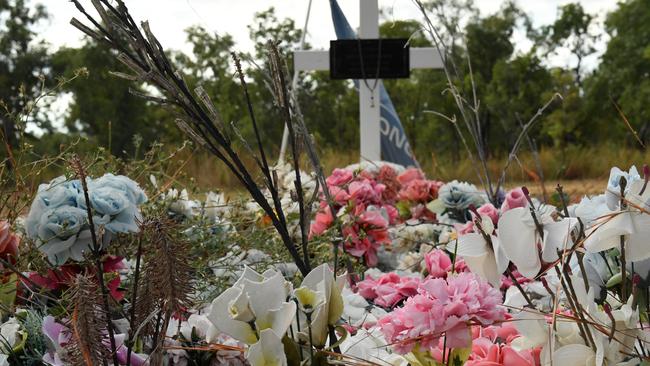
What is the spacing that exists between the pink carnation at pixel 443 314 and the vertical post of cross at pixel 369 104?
4646 mm

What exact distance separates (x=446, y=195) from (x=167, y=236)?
236 cm

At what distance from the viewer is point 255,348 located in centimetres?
96

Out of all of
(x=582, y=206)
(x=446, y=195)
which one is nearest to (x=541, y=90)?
(x=446, y=195)

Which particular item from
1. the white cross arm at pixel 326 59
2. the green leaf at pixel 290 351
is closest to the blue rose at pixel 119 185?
the green leaf at pixel 290 351

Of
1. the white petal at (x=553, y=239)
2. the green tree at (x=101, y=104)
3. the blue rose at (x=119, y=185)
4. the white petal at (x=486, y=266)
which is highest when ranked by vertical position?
the white petal at (x=553, y=239)

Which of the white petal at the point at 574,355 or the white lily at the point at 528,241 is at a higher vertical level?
the white lily at the point at 528,241

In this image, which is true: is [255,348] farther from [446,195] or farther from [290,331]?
[446,195]

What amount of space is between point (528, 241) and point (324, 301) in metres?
0.24

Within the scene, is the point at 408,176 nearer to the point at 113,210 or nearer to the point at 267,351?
the point at 113,210

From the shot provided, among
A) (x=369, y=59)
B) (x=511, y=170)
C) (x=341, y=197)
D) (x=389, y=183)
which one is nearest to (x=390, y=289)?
(x=341, y=197)

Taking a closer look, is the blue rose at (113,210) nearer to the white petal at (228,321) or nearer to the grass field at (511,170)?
the white petal at (228,321)

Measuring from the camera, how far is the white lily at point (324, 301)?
1011 mm

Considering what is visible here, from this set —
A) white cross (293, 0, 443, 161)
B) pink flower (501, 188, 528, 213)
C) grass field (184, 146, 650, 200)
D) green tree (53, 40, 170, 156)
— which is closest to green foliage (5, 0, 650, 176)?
green tree (53, 40, 170, 156)

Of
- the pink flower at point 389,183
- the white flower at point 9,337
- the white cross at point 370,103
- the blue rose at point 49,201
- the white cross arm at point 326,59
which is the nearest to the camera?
the white flower at point 9,337
